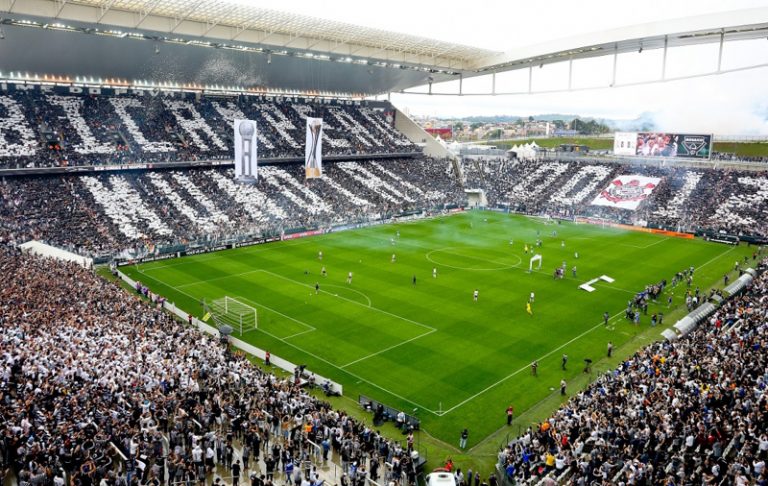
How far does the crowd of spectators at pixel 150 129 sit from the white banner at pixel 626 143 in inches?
1189

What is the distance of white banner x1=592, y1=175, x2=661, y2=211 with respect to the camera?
2776 inches

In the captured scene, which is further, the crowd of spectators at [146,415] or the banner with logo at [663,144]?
the banner with logo at [663,144]

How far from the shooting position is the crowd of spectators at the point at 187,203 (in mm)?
47750

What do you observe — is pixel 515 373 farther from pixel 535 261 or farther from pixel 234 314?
pixel 535 261

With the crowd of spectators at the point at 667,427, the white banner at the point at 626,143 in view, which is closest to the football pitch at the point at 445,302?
the crowd of spectators at the point at 667,427

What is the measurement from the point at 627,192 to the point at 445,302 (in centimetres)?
4394

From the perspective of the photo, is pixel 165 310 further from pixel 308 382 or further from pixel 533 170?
pixel 533 170

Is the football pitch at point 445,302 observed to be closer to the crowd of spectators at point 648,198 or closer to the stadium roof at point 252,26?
the crowd of spectators at point 648,198

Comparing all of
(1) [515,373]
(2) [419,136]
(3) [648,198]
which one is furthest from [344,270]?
(2) [419,136]

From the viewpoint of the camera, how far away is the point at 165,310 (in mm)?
34719

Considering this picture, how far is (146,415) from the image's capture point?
59.6 feet

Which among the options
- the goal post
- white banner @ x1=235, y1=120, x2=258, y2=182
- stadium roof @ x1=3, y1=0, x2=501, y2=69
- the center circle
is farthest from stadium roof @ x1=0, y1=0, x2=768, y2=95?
the center circle

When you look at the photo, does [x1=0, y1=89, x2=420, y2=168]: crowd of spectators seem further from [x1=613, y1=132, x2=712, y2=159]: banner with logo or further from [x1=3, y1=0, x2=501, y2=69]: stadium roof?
[x1=613, y1=132, x2=712, y2=159]: banner with logo

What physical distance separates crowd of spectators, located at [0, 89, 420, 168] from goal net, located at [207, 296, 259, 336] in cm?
2957
